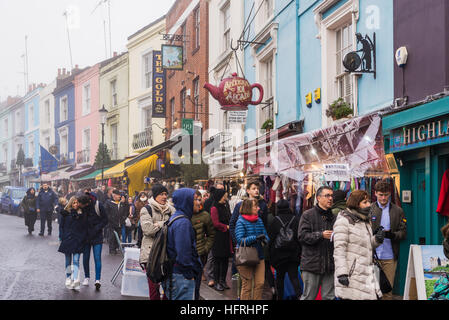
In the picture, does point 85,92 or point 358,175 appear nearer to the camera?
point 358,175

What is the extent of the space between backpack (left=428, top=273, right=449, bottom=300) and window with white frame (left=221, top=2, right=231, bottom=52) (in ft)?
47.0

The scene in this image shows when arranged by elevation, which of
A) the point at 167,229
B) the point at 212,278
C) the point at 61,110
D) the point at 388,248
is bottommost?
the point at 212,278

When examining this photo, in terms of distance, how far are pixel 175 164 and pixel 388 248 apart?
14036mm

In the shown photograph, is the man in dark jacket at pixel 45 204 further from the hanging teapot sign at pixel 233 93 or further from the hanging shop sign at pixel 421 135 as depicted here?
the hanging shop sign at pixel 421 135

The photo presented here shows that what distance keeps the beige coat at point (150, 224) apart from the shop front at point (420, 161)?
375cm

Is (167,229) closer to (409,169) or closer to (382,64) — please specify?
(409,169)

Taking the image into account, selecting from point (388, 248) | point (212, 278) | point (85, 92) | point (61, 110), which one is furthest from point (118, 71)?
point (388, 248)

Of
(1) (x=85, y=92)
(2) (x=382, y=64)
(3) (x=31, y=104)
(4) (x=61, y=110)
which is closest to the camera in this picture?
(2) (x=382, y=64)

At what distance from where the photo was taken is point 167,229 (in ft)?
19.3

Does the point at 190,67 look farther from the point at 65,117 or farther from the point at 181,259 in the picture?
the point at 65,117

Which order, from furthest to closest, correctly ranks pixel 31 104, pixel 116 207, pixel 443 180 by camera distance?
pixel 31 104, pixel 116 207, pixel 443 180

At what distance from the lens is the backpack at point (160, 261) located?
5789 millimetres

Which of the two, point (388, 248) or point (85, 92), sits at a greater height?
point (85, 92)

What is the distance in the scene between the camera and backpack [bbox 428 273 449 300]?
22.5ft
